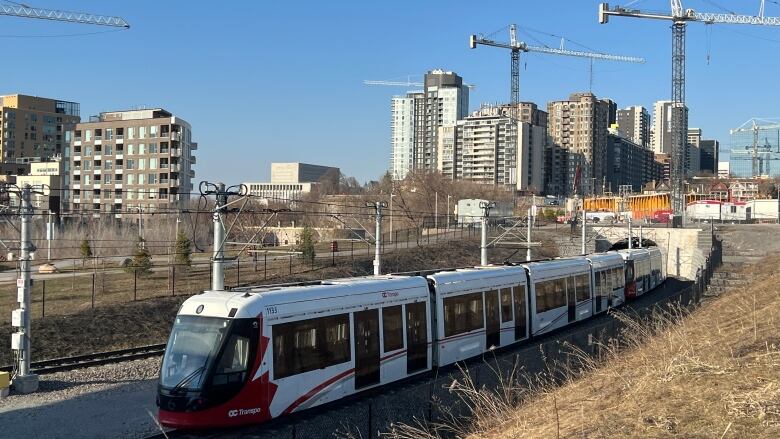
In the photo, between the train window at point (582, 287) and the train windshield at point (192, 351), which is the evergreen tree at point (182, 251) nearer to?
the train window at point (582, 287)

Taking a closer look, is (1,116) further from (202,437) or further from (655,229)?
(202,437)

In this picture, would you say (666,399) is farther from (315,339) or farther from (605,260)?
(605,260)

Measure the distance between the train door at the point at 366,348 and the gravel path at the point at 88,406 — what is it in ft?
14.6

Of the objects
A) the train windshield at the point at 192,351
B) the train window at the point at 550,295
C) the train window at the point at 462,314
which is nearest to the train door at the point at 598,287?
the train window at the point at 550,295

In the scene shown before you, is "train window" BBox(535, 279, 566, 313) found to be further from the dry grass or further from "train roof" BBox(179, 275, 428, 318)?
the dry grass

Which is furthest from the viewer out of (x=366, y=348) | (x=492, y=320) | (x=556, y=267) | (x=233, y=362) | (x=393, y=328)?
(x=556, y=267)

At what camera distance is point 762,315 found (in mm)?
15766

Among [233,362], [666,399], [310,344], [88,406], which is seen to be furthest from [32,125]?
[666,399]

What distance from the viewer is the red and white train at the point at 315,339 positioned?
1291cm

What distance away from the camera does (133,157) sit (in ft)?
282

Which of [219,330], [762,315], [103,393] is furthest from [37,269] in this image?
[762,315]

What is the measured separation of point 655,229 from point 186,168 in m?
53.5

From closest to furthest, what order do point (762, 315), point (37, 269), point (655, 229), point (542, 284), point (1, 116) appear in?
point (762, 315), point (542, 284), point (37, 269), point (655, 229), point (1, 116)

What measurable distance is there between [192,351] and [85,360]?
1203 cm
